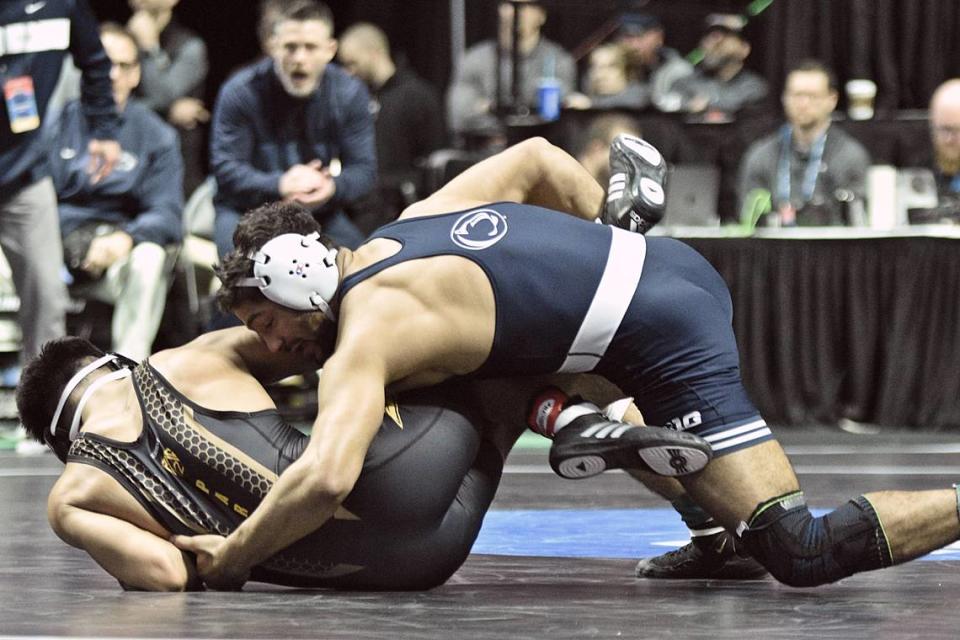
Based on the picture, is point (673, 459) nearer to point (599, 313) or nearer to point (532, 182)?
point (599, 313)

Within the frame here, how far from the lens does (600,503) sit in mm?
5066

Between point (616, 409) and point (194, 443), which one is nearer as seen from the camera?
point (194, 443)

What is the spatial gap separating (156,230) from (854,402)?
3.09 m

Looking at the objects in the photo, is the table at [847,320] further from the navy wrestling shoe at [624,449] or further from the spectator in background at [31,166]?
the navy wrestling shoe at [624,449]

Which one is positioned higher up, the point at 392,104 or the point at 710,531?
the point at 392,104

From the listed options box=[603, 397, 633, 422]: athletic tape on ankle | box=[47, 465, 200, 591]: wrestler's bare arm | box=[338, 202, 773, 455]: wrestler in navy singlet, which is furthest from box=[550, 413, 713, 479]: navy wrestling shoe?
box=[47, 465, 200, 591]: wrestler's bare arm

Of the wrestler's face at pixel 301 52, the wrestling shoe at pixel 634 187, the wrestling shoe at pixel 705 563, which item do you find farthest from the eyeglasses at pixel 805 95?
the wrestling shoe at pixel 705 563

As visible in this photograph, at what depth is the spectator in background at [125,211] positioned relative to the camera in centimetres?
716

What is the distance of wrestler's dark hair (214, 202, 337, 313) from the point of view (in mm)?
3344

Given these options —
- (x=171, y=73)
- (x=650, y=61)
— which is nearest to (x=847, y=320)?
(x=650, y=61)

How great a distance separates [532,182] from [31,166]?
3068mm

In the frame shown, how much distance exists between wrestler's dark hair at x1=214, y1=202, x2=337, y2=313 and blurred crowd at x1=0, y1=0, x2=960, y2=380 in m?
2.66

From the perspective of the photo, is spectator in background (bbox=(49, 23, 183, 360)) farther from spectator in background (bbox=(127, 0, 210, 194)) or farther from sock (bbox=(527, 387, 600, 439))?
sock (bbox=(527, 387, 600, 439))

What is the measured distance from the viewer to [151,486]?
3328 millimetres
